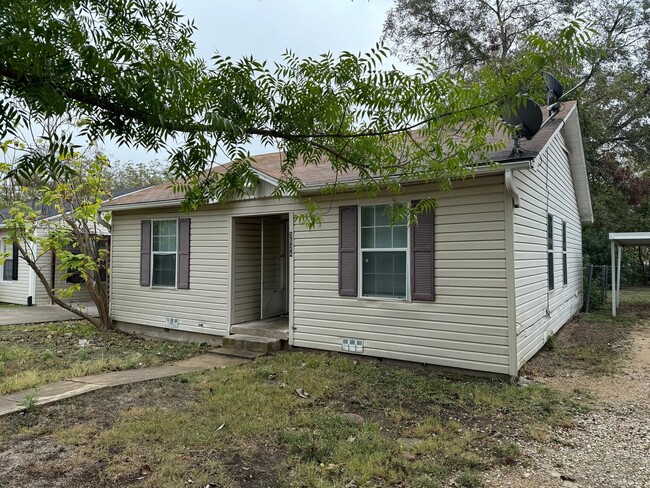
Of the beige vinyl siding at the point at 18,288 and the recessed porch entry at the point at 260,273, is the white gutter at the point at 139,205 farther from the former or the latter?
the beige vinyl siding at the point at 18,288

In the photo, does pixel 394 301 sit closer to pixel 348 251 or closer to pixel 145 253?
pixel 348 251

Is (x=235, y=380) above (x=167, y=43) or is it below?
below

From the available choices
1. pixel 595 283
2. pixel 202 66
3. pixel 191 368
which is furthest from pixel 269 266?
pixel 595 283

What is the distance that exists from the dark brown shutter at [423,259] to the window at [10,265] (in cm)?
1359

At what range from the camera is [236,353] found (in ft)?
22.9

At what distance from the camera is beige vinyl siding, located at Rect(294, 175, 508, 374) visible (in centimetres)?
536

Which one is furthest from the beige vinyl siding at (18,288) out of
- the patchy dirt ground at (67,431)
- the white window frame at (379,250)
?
the white window frame at (379,250)

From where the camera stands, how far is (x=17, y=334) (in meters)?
8.79

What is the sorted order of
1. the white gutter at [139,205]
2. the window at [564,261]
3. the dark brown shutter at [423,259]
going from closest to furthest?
the dark brown shutter at [423,259]
the white gutter at [139,205]
the window at [564,261]

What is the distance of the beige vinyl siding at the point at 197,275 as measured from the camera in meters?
7.75

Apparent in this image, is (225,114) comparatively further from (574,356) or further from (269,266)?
(574,356)

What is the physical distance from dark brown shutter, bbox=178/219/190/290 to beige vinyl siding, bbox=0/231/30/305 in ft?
27.2

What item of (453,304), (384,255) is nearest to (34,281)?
(384,255)

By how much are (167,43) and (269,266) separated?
231 inches
